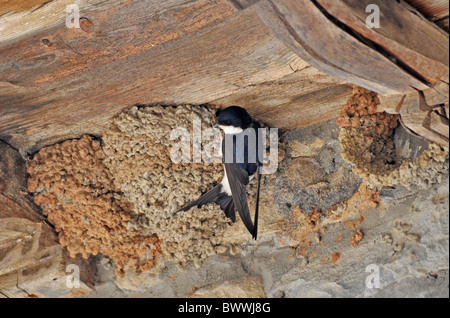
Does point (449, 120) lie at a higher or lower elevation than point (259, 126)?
lower

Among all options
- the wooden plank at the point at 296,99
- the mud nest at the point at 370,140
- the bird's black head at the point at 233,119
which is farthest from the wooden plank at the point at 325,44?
the bird's black head at the point at 233,119

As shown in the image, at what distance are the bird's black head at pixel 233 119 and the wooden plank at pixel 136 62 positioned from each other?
0.34 ft

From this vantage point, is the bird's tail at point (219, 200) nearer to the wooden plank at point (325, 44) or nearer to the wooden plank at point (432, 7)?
the wooden plank at point (325, 44)

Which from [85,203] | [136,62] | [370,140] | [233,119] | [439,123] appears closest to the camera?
[439,123]

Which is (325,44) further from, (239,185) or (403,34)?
(239,185)

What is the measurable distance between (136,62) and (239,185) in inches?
35.3

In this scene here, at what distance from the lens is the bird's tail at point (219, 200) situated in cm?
324

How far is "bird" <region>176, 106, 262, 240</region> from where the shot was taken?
299 cm

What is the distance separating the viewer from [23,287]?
3.48 m

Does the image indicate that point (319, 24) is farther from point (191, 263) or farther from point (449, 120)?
point (191, 263)

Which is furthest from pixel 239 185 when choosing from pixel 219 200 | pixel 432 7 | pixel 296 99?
pixel 432 7

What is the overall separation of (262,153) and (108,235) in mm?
1115

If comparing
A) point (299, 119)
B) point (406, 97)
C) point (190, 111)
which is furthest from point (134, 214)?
point (406, 97)

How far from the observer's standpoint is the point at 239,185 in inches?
120
